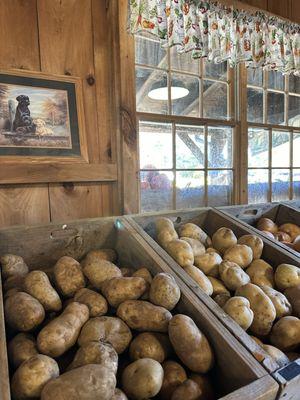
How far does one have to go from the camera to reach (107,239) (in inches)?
43.9

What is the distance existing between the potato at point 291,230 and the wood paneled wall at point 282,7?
5.26 ft

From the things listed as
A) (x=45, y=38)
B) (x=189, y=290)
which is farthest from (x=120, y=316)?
(x=45, y=38)

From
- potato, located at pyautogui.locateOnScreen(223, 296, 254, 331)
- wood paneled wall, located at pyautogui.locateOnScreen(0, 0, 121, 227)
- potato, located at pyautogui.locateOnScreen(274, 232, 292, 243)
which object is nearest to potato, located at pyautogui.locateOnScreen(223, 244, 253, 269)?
potato, located at pyautogui.locateOnScreen(223, 296, 254, 331)

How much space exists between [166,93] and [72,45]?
0.64 metres

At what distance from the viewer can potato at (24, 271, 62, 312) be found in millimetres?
727

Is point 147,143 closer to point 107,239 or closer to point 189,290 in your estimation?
point 107,239

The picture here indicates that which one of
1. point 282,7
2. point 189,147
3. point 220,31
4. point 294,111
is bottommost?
point 189,147

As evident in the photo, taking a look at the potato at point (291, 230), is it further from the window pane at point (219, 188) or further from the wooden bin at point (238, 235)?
the window pane at point (219, 188)

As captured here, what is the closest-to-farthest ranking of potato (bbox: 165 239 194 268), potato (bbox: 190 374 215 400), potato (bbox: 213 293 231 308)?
potato (bbox: 190 374 215 400), potato (bbox: 213 293 231 308), potato (bbox: 165 239 194 268)

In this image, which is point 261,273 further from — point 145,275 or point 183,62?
point 183,62

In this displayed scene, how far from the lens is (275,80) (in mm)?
2156

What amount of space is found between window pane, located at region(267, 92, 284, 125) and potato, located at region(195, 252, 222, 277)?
164 cm

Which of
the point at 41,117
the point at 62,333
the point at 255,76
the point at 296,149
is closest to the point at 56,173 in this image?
the point at 41,117

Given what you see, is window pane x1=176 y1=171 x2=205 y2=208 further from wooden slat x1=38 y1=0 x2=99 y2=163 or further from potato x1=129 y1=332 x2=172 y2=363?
potato x1=129 y1=332 x2=172 y2=363
